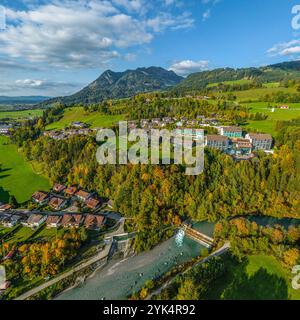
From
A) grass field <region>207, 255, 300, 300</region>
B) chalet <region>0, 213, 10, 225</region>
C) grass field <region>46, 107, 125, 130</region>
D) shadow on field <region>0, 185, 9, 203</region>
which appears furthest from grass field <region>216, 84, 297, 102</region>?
chalet <region>0, 213, 10, 225</region>

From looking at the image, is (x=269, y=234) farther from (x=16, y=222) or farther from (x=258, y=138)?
(x=16, y=222)

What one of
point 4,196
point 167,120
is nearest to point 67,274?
point 4,196

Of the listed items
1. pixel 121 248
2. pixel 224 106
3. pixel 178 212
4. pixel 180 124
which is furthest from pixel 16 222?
pixel 224 106

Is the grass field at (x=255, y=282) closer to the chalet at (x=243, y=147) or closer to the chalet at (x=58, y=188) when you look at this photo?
the chalet at (x=243, y=147)

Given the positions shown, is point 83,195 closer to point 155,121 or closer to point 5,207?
point 5,207

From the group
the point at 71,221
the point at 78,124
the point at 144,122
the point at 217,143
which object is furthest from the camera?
the point at 78,124

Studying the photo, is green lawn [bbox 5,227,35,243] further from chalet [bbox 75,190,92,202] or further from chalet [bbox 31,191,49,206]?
chalet [bbox 75,190,92,202]

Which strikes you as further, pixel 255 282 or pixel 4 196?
pixel 4 196
